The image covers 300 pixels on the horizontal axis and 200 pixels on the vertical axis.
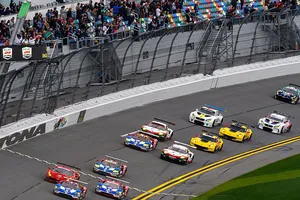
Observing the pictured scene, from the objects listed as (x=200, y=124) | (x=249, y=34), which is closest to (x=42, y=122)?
(x=200, y=124)

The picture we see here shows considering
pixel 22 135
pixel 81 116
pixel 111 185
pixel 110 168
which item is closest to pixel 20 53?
pixel 22 135

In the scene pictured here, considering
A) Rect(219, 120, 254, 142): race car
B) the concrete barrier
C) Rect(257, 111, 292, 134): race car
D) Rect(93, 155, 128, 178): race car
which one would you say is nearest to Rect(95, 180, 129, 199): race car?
Rect(93, 155, 128, 178): race car

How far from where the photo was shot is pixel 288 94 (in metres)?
60.6

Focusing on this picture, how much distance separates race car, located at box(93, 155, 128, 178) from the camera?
45000 millimetres

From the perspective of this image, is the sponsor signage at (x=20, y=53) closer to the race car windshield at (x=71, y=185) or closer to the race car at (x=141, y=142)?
the race car at (x=141, y=142)

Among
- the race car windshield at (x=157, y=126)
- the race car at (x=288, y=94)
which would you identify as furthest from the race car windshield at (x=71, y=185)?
the race car at (x=288, y=94)

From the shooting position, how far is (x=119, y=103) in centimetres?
5572

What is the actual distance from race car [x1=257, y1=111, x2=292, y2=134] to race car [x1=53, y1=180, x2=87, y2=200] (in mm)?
16375

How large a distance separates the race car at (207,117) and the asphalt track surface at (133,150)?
40 cm

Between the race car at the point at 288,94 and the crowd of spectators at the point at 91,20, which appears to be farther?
the race car at the point at 288,94

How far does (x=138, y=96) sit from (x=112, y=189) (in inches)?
616

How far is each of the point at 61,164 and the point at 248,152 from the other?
11653mm

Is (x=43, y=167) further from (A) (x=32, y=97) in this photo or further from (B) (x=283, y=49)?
(B) (x=283, y=49)

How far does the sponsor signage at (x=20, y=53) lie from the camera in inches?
1976
